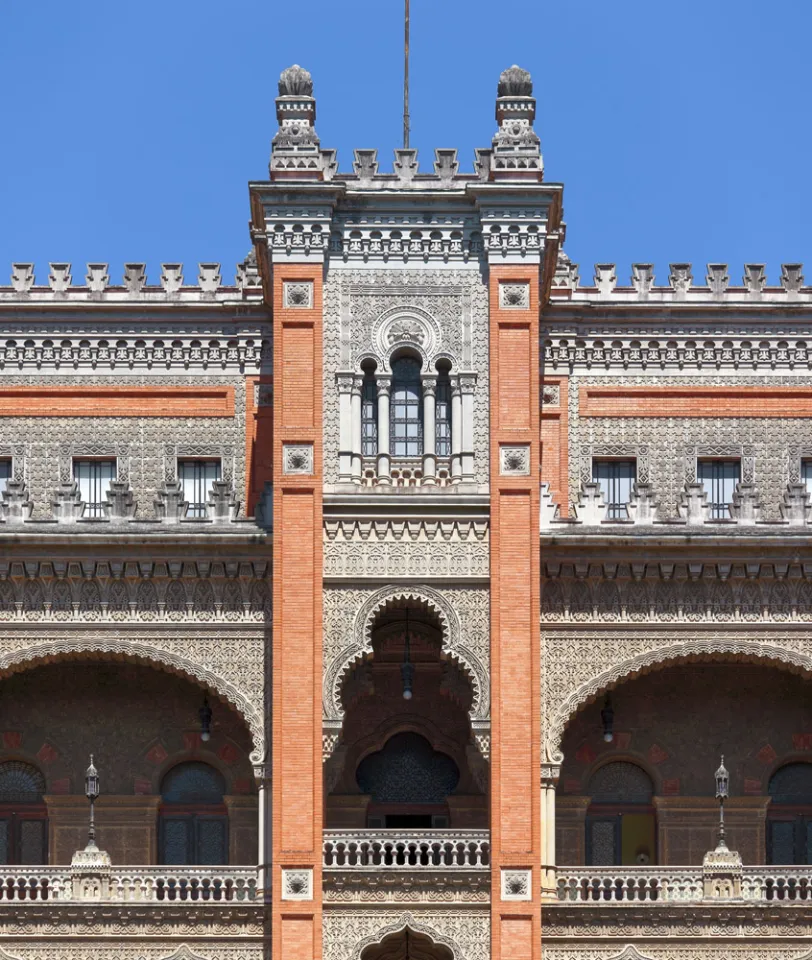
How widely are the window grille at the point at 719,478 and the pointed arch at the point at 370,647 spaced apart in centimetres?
637

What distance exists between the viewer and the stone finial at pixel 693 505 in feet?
134

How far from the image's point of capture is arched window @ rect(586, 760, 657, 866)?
42.0 m

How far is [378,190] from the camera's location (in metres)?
40.6

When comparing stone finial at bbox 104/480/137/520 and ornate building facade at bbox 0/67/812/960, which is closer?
ornate building facade at bbox 0/67/812/960

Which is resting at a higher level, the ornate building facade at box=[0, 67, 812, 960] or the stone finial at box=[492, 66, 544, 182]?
the stone finial at box=[492, 66, 544, 182]

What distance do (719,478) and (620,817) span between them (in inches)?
229

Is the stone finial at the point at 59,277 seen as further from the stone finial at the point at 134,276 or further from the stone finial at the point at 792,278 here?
the stone finial at the point at 792,278

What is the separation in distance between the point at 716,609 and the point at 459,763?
180 inches

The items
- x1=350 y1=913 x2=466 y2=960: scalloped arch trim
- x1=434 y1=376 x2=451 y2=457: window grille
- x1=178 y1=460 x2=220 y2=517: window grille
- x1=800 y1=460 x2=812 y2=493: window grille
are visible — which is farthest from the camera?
x1=800 y1=460 x2=812 y2=493: window grille

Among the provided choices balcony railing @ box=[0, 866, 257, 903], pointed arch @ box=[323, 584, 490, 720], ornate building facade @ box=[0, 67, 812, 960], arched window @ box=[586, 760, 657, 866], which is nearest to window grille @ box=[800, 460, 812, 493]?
ornate building facade @ box=[0, 67, 812, 960]

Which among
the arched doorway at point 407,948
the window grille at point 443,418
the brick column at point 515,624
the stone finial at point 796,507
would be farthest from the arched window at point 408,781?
the stone finial at point 796,507

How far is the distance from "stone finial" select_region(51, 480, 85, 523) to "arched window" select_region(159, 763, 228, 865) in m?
4.34

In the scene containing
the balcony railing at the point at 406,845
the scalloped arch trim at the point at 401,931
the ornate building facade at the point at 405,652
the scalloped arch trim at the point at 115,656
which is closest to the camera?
the scalloped arch trim at the point at 401,931

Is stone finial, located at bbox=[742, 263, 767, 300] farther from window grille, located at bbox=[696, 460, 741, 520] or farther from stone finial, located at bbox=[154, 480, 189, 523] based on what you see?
stone finial, located at bbox=[154, 480, 189, 523]
